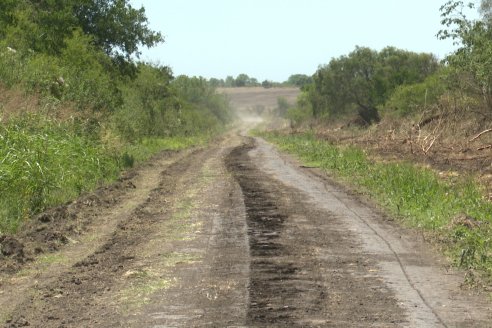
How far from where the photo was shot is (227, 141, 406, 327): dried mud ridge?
7.14m

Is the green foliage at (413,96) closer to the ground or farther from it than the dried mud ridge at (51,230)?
farther from it

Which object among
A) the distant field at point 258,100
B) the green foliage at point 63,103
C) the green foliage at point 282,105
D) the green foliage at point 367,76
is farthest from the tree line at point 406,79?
the distant field at point 258,100

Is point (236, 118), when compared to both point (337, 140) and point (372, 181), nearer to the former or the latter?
point (337, 140)

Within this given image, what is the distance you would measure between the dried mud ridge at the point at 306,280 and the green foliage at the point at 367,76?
52.6 meters

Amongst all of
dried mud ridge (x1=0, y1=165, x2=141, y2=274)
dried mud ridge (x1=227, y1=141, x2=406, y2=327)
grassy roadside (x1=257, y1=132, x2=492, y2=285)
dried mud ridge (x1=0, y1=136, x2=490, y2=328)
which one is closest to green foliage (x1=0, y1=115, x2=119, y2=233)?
dried mud ridge (x1=0, y1=165, x2=141, y2=274)

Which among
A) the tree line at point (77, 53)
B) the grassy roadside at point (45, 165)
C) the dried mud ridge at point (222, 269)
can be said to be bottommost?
the dried mud ridge at point (222, 269)

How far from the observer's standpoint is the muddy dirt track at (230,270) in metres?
7.25

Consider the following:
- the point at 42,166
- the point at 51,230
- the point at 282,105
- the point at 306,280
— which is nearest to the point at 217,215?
the point at 51,230

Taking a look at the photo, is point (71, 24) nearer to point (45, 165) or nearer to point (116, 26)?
point (116, 26)

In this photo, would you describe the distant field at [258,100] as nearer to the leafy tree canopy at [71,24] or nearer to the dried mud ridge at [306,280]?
the leafy tree canopy at [71,24]

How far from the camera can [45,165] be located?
1595cm

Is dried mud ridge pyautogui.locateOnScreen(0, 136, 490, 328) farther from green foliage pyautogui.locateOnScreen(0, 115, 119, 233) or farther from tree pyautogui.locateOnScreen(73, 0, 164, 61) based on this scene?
tree pyautogui.locateOnScreen(73, 0, 164, 61)

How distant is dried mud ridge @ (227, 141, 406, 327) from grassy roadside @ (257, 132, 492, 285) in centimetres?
140

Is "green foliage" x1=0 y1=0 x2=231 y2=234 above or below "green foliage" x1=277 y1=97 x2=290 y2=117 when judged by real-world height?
above
